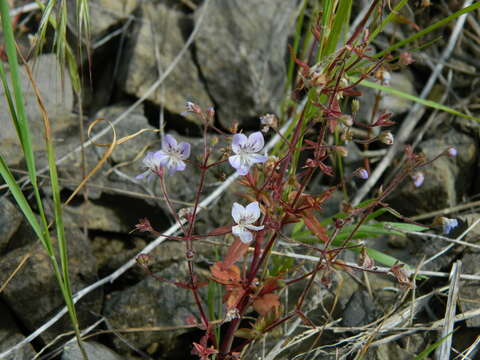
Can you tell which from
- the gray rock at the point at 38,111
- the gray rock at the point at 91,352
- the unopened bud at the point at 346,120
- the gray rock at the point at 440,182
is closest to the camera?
the unopened bud at the point at 346,120

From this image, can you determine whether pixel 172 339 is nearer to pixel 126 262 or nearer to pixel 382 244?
pixel 126 262

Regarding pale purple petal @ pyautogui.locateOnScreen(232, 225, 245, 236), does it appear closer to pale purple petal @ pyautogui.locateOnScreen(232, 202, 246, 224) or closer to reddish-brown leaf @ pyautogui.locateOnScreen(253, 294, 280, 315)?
pale purple petal @ pyautogui.locateOnScreen(232, 202, 246, 224)

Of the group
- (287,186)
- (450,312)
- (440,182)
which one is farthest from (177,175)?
(450,312)

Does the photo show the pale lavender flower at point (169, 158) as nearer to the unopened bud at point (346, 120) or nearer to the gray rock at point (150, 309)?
the unopened bud at point (346, 120)

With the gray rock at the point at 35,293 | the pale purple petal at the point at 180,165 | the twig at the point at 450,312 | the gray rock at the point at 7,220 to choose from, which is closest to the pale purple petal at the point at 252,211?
the pale purple petal at the point at 180,165

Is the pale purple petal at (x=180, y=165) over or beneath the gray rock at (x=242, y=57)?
over

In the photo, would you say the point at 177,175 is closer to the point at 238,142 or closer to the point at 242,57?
the point at 242,57

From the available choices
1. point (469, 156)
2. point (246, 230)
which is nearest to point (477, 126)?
point (469, 156)

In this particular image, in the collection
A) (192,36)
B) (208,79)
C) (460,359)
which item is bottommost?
(460,359)
